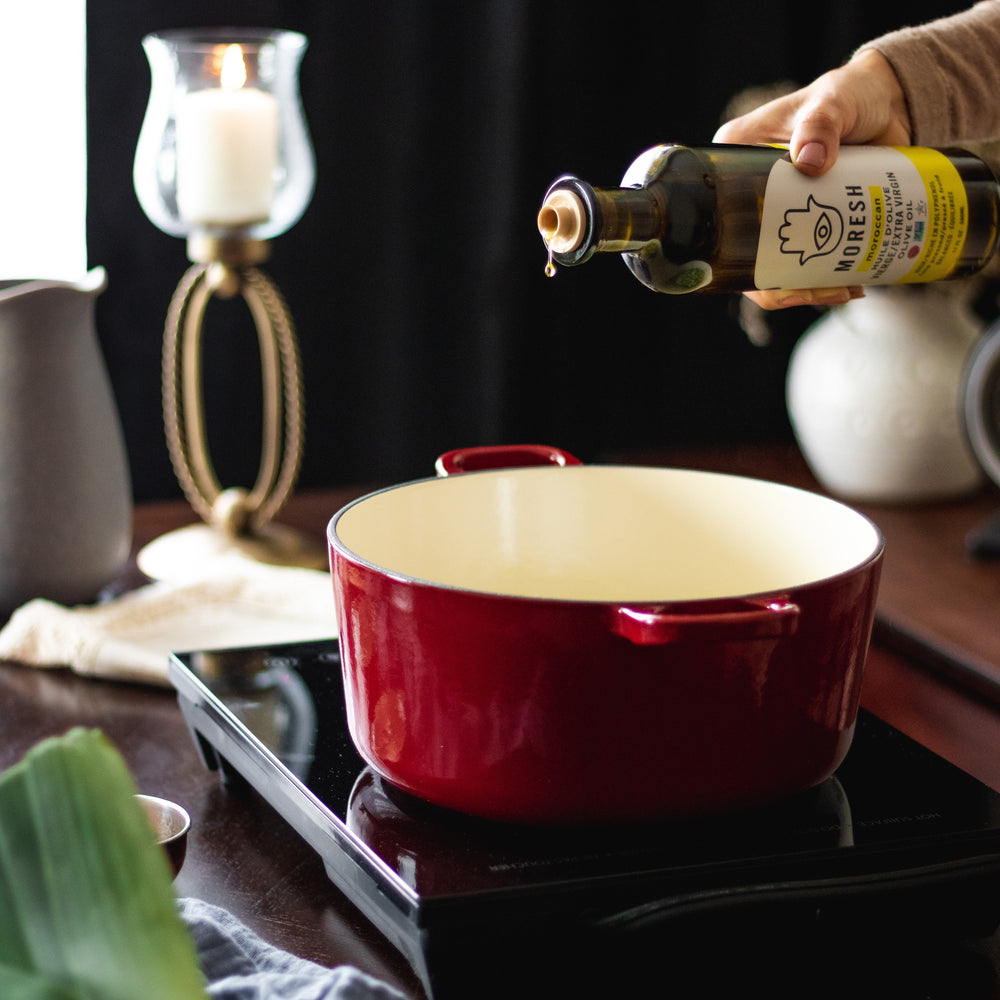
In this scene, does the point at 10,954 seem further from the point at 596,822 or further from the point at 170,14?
the point at 170,14

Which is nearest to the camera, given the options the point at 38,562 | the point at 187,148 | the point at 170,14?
the point at 38,562

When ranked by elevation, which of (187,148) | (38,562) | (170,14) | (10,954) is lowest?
(38,562)

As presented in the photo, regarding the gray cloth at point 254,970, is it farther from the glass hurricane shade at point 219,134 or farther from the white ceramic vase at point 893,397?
the white ceramic vase at point 893,397

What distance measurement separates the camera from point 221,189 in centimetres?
120

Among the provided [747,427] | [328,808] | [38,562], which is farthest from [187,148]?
[747,427]

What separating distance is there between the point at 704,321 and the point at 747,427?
202 mm

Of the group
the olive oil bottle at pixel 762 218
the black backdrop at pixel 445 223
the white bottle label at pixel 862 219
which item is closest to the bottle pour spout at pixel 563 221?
the olive oil bottle at pixel 762 218

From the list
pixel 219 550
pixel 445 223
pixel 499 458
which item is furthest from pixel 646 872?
pixel 445 223

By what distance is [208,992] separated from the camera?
479 mm

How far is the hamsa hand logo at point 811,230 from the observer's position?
0.68 m

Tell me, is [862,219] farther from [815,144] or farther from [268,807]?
[268,807]

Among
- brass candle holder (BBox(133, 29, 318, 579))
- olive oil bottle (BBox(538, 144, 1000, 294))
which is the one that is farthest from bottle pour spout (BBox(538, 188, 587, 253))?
brass candle holder (BBox(133, 29, 318, 579))

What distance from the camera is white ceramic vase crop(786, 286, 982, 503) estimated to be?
4.46 feet

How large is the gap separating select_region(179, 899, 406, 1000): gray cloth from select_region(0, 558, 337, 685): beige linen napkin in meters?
0.36
